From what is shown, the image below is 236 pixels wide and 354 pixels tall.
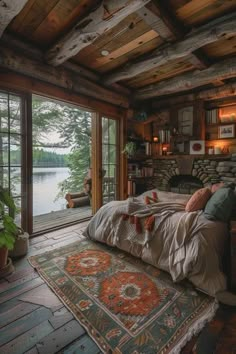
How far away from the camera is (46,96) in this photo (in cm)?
308

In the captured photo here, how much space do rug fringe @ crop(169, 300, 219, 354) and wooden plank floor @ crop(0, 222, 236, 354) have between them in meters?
0.02

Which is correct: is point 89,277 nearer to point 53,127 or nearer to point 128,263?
point 128,263

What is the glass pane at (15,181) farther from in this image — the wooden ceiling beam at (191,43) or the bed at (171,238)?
the wooden ceiling beam at (191,43)

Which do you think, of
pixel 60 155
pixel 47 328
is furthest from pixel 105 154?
pixel 47 328

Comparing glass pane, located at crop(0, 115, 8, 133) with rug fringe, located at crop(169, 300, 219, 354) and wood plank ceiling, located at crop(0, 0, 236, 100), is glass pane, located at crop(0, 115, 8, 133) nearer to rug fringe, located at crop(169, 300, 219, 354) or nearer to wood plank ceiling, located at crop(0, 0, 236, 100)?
wood plank ceiling, located at crop(0, 0, 236, 100)

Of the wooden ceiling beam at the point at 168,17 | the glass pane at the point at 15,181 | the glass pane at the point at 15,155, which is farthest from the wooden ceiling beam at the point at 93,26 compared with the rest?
the glass pane at the point at 15,181

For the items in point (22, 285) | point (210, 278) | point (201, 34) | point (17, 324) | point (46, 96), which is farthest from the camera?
point (46, 96)

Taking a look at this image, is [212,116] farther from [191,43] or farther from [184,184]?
[191,43]

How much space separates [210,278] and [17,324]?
63.9 inches

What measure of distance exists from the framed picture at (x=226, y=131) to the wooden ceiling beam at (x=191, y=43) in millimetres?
2021

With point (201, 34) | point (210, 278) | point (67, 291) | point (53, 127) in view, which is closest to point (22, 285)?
point (67, 291)

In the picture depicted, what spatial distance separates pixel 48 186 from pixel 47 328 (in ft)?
17.9

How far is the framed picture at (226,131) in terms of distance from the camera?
390 cm

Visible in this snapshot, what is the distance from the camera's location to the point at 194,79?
3.37 meters
